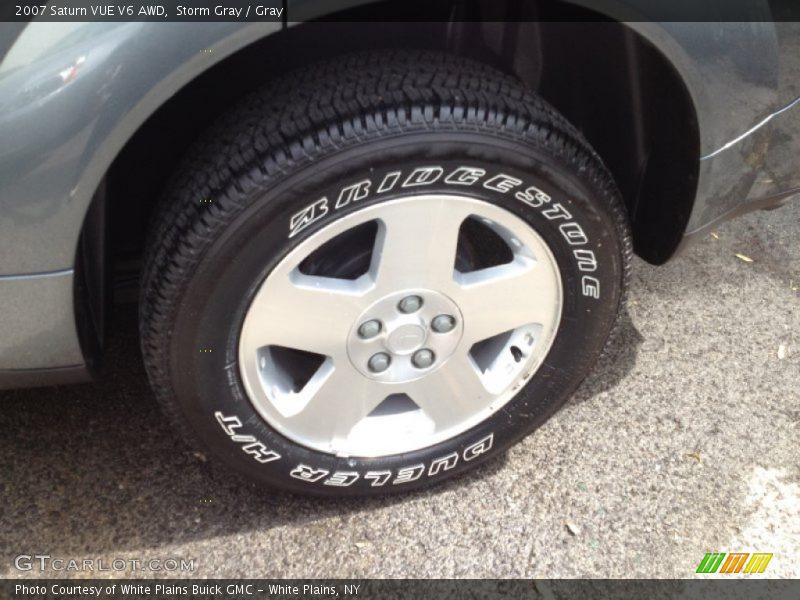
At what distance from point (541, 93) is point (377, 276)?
65 cm

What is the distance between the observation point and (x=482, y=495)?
197 centimetres

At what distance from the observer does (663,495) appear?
200 cm

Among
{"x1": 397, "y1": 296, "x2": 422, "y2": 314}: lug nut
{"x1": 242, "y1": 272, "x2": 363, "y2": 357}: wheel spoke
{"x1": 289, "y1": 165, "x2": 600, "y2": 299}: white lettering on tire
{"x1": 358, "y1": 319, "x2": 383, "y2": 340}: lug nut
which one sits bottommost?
{"x1": 358, "y1": 319, "x2": 383, "y2": 340}: lug nut

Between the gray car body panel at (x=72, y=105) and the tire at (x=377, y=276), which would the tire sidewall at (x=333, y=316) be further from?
the gray car body panel at (x=72, y=105)

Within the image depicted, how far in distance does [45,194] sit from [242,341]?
44 cm

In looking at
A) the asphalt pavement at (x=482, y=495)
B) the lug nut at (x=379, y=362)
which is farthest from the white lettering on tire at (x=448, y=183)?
the asphalt pavement at (x=482, y=495)

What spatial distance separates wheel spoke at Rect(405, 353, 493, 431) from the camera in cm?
179

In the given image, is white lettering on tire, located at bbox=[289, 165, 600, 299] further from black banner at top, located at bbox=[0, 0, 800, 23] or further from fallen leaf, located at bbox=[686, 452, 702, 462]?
fallen leaf, located at bbox=[686, 452, 702, 462]

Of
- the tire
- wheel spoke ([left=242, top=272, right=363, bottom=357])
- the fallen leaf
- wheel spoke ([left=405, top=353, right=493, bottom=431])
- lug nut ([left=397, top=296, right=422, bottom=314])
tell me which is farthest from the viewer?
the fallen leaf

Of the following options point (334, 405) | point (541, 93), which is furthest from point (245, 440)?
point (541, 93)

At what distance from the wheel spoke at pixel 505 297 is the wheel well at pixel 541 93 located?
1.15ft

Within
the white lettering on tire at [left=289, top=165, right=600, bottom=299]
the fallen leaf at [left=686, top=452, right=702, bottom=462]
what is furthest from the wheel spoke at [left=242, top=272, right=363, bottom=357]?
the fallen leaf at [left=686, top=452, right=702, bottom=462]

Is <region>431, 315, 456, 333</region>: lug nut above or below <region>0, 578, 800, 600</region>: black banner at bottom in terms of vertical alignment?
above

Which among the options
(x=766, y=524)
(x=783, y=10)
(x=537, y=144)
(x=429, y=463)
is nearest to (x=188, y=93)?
(x=537, y=144)
